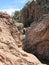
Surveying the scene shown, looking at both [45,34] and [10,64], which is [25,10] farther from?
[10,64]

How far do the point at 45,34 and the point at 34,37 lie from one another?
169 cm

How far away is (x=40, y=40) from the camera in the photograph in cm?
2531

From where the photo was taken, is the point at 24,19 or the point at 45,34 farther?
the point at 24,19

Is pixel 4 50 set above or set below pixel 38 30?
above

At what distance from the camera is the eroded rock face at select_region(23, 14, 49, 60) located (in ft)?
82.1

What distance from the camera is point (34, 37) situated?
26.3 meters

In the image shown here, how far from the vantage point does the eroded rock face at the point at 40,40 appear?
25031mm

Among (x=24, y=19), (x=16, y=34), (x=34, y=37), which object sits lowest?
(x=24, y=19)

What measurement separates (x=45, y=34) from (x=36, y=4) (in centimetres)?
2770

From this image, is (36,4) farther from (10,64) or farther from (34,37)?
(10,64)

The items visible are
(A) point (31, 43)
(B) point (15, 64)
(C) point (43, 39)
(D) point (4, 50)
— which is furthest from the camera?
(A) point (31, 43)

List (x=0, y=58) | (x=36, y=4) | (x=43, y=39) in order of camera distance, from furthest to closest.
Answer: (x=36, y=4)
(x=43, y=39)
(x=0, y=58)

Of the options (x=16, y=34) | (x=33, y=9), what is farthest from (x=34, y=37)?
(x=33, y=9)

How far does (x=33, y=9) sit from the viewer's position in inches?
2057
